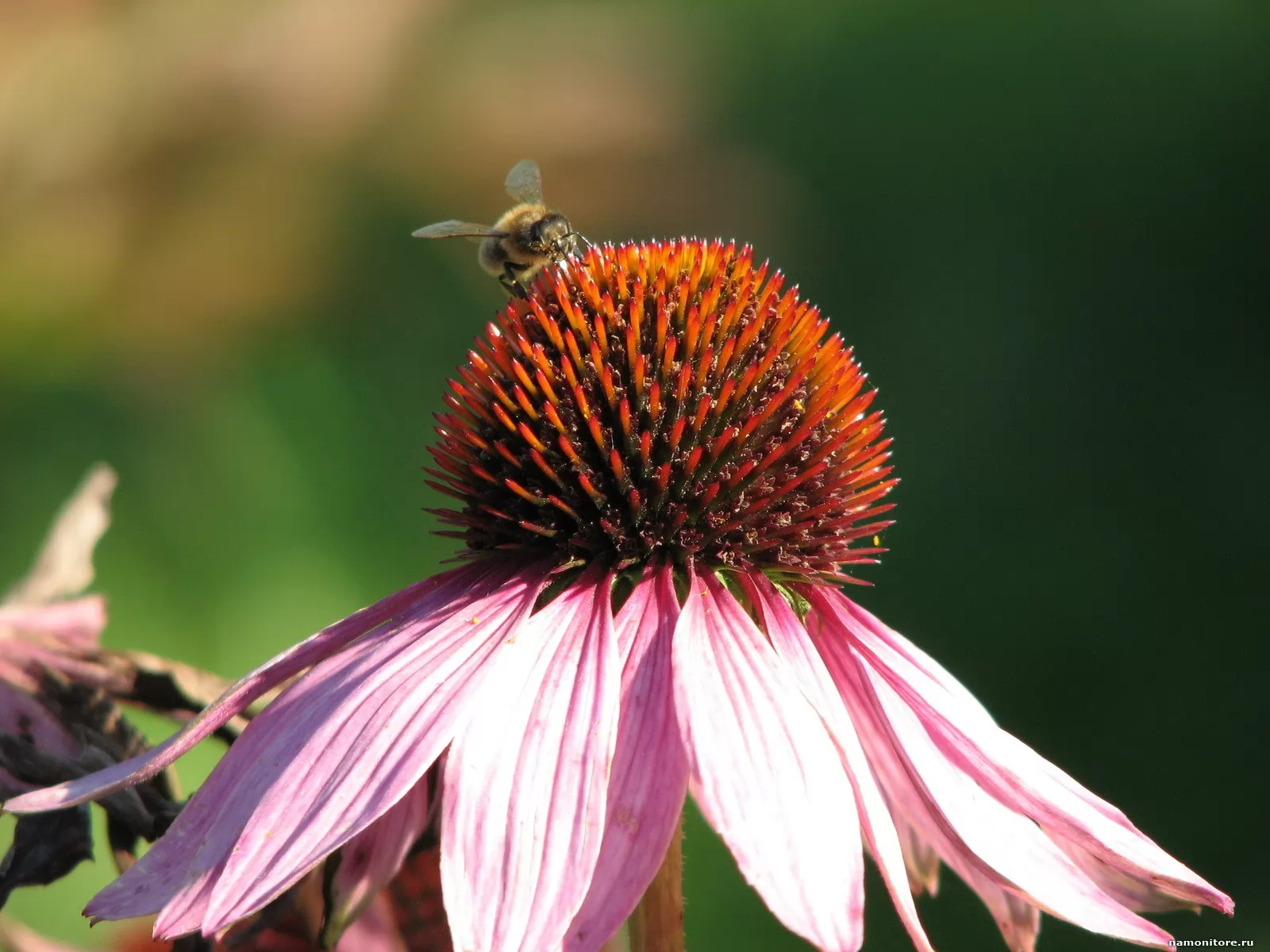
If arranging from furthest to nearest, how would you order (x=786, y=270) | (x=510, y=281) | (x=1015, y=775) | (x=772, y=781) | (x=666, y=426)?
1. (x=786, y=270)
2. (x=510, y=281)
3. (x=666, y=426)
4. (x=1015, y=775)
5. (x=772, y=781)

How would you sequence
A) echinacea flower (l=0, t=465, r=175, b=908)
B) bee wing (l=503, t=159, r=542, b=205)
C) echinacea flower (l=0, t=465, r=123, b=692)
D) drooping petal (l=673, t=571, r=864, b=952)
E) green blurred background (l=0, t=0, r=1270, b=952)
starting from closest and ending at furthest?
drooping petal (l=673, t=571, r=864, b=952) → echinacea flower (l=0, t=465, r=175, b=908) → echinacea flower (l=0, t=465, r=123, b=692) → bee wing (l=503, t=159, r=542, b=205) → green blurred background (l=0, t=0, r=1270, b=952)

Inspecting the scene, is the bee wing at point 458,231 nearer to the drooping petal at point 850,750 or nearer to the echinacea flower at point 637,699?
the echinacea flower at point 637,699

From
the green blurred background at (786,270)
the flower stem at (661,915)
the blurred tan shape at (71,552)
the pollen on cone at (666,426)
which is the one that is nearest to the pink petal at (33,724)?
the blurred tan shape at (71,552)

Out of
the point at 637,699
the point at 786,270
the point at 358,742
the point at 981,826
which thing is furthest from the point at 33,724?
the point at 786,270

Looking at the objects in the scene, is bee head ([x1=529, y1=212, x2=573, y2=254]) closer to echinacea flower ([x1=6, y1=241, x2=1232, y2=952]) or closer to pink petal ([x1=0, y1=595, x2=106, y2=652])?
echinacea flower ([x1=6, y1=241, x2=1232, y2=952])

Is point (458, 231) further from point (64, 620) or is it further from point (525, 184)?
point (64, 620)

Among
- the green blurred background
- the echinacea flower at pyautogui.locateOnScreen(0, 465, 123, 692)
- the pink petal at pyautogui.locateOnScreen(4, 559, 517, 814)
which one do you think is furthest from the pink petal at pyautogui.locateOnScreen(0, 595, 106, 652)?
the green blurred background

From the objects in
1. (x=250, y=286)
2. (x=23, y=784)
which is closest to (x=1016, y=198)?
(x=250, y=286)

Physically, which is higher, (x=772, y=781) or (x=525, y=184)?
(x=525, y=184)
